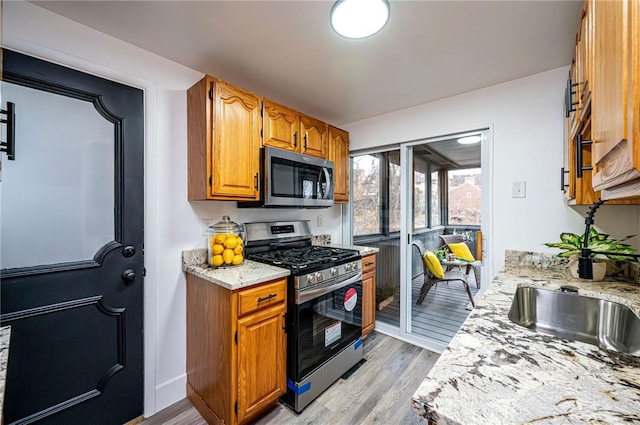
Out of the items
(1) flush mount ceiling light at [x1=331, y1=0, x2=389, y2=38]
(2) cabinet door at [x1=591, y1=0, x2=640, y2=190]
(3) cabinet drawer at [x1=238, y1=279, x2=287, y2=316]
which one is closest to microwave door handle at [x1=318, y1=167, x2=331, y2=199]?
(3) cabinet drawer at [x1=238, y1=279, x2=287, y2=316]

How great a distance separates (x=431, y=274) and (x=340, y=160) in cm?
155

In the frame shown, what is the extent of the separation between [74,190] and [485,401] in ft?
6.58

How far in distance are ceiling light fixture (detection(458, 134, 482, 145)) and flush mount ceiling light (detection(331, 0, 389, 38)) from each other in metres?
1.44

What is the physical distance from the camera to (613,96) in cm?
58

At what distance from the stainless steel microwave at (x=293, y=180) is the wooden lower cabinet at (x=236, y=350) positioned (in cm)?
67

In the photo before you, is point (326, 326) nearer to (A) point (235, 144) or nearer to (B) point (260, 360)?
(B) point (260, 360)

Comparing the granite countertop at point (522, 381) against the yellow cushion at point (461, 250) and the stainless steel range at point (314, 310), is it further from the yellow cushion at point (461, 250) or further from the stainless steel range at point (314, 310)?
the yellow cushion at point (461, 250)

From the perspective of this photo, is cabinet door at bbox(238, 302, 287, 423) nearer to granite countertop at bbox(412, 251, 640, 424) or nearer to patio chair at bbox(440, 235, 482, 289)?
granite countertop at bbox(412, 251, 640, 424)

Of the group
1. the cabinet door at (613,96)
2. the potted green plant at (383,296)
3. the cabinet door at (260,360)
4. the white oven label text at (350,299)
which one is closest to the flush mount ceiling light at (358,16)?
the cabinet door at (613,96)

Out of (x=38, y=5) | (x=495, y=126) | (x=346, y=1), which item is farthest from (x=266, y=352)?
(x=495, y=126)

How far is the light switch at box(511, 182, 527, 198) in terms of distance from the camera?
2039mm

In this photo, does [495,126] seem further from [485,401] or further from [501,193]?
[485,401]

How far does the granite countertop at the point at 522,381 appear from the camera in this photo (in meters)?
0.54

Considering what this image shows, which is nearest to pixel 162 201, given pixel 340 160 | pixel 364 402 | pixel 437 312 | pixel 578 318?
pixel 340 160
